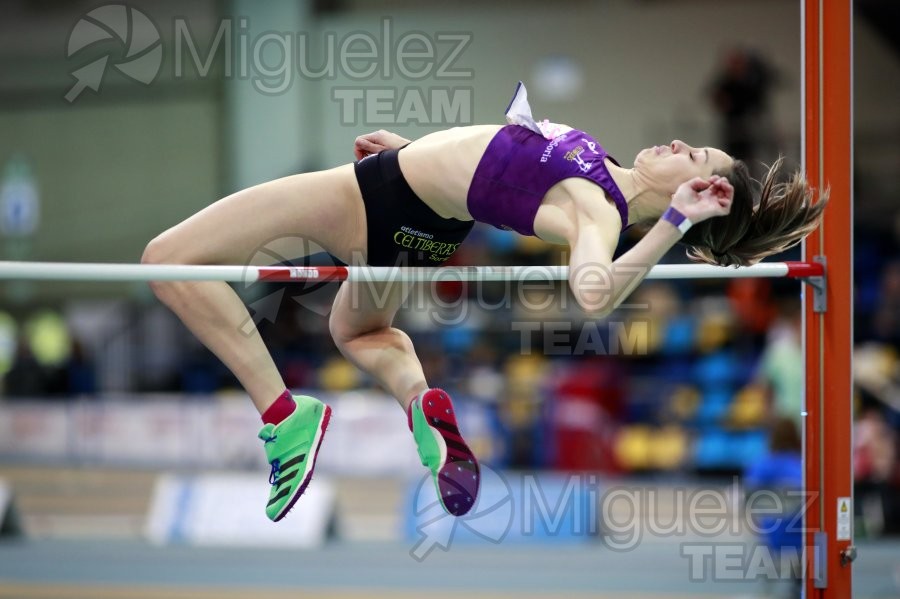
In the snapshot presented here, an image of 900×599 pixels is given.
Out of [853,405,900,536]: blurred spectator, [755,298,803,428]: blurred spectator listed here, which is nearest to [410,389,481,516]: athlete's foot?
[755,298,803,428]: blurred spectator

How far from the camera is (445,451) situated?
11.0 ft

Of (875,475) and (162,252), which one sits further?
(875,475)

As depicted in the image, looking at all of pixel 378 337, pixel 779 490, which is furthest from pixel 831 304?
pixel 779 490

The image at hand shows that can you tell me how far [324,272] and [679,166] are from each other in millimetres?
1073

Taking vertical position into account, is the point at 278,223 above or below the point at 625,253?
above

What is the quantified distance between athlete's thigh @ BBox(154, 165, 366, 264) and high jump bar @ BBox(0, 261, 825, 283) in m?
0.13

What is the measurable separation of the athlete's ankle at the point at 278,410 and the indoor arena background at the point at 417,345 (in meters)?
3.85

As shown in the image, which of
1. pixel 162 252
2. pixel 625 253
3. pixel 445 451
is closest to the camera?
pixel 625 253

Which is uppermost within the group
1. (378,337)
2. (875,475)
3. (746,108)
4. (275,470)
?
(746,108)

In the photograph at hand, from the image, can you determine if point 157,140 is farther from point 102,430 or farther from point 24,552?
point 24,552

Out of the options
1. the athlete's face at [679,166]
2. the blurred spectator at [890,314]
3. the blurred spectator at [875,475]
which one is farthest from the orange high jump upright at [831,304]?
the blurred spectator at [890,314]

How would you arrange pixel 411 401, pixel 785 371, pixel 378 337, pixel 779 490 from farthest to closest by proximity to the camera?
pixel 785 371 < pixel 779 490 < pixel 378 337 < pixel 411 401

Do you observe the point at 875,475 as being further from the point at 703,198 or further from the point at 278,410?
the point at 278,410

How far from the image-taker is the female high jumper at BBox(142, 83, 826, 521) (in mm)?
3111
